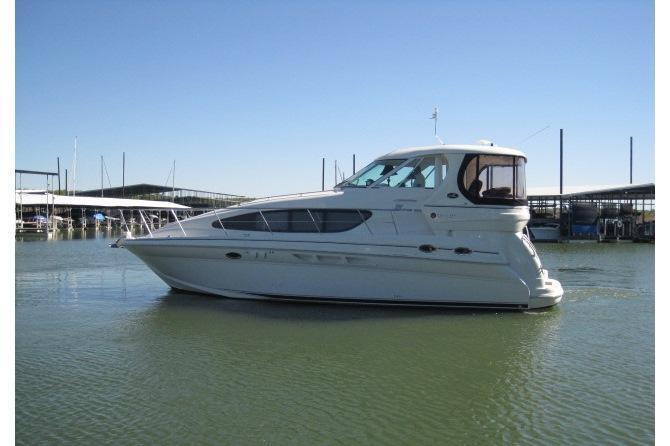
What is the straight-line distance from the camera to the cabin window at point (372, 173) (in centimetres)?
1234

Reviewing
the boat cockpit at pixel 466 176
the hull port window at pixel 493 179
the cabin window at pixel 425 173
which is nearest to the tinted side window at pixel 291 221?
the boat cockpit at pixel 466 176

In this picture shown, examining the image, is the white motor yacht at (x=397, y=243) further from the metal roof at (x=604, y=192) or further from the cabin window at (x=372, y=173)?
the metal roof at (x=604, y=192)

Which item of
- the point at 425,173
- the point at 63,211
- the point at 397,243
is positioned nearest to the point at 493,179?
the point at 425,173

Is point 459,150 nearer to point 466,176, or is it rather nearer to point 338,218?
point 466,176

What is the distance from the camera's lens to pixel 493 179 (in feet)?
39.1

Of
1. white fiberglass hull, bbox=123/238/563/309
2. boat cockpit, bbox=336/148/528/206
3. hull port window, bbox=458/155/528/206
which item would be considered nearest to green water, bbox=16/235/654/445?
white fiberglass hull, bbox=123/238/563/309

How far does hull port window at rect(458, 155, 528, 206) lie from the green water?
2.50 meters

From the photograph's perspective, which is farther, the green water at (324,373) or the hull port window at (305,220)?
the hull port window at (305,220)

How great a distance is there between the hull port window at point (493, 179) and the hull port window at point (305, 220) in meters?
2.26

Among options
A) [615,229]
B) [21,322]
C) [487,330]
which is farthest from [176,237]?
[615,229]

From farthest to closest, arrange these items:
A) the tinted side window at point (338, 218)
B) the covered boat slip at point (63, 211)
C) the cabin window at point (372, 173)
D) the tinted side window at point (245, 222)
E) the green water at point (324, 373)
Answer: the covered boat slip at point (63, 211), the cabin window at point (372, 173), the tinted side window at point (245, 222), the tinted side window at point (338, 218), the green water at point (324, 373)

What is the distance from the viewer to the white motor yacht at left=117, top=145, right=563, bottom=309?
37.3 ft

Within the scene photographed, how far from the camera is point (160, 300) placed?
1272 centimetres
